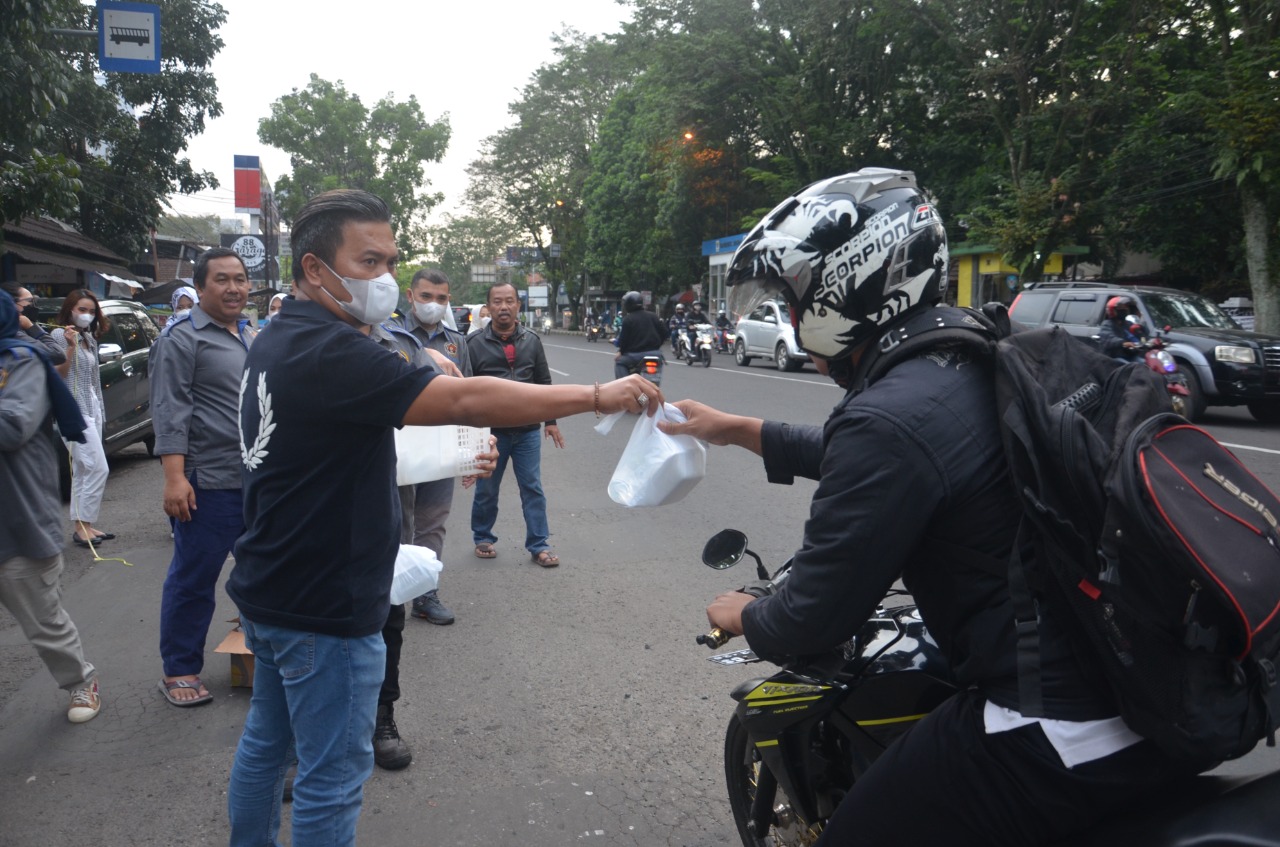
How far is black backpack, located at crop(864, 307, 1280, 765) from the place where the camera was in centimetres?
135

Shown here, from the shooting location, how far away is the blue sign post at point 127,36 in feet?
34.6

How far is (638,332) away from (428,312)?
7.92 m

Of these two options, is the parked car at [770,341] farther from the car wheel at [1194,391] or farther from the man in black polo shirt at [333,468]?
the man in black polo shirt at [333,468]

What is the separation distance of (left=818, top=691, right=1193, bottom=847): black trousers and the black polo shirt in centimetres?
126

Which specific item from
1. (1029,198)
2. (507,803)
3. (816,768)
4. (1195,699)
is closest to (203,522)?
(507,803)

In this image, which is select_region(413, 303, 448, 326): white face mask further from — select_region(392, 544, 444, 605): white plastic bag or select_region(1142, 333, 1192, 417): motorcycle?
select_region(1142, 333, 1192, 417): motorcycle

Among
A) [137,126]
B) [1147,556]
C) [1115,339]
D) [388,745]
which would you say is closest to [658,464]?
[1147,556]

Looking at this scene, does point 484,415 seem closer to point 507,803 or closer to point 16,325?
point 507,803

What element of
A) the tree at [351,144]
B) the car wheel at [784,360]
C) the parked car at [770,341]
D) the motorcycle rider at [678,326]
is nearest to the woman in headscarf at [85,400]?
the parked car at [770,341]

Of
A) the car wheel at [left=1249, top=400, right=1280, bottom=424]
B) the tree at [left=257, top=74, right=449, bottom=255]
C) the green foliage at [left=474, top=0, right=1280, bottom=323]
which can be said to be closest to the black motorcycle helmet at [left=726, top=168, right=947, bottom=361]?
the car wheel at [left=1249, top=400, right=1280, bottom=424]

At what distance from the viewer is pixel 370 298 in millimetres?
2406

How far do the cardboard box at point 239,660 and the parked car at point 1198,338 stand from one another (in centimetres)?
1002

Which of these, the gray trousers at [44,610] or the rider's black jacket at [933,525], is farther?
the gray trousers at [44,610]

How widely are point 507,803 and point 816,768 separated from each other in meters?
1.57
